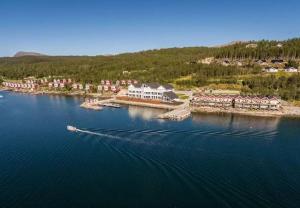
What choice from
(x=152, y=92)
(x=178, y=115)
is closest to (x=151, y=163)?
(x=178, y=115)

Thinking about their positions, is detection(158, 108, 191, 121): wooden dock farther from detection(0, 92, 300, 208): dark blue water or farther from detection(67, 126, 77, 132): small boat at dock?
detection(67, 126, 77, 132): small boat at dock

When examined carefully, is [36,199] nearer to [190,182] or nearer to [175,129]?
[190,182]

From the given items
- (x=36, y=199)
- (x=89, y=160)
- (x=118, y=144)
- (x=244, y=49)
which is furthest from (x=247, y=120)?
(x=244, y=49)

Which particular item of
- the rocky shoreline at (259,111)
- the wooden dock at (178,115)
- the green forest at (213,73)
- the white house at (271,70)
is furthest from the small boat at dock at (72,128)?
the white house at (271,70)

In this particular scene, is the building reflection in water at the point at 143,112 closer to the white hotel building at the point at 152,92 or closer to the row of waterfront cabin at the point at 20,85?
the white hotel building at the point at 152,92

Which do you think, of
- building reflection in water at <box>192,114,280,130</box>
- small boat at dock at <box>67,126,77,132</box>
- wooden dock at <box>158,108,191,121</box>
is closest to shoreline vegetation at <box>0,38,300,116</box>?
building reflection in water at <box>192,114,280,130</box>

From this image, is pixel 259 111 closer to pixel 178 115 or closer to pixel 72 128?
pixel 178 115
